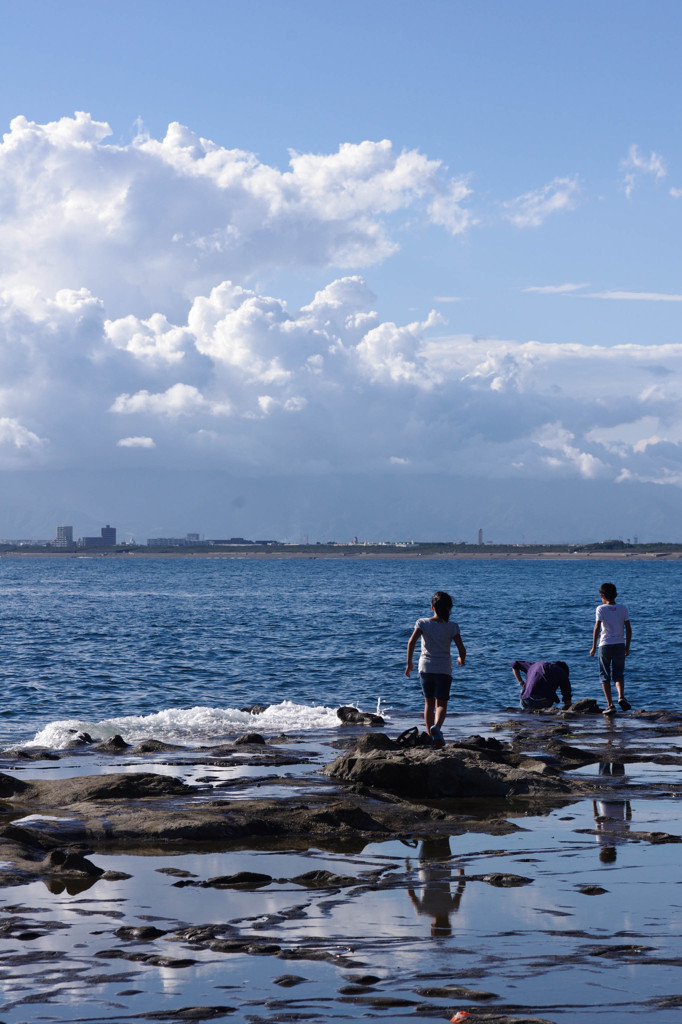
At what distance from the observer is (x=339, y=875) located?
8.87m

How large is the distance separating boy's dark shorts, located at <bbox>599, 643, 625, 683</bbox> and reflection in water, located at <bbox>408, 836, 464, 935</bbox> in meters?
11.5

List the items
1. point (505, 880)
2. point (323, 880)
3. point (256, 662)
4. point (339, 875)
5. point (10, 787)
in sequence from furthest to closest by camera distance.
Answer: point (256, 662) → point (10, 787) → point (339, 875) → point (323, 880) → point (505, 880)

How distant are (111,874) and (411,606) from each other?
6566 centimetres

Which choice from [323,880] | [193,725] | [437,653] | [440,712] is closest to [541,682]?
[193,725]

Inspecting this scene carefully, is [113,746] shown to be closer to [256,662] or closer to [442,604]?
[442,604]

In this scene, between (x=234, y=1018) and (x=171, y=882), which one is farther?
(x=171, y=882)

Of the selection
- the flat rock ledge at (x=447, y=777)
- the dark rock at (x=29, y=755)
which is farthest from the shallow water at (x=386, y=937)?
the dark rock at (x=29, y=755)

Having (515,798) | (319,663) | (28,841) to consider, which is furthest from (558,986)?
(319,663)

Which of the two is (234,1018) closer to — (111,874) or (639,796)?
(111,874)

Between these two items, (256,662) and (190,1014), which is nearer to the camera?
(190,1014)

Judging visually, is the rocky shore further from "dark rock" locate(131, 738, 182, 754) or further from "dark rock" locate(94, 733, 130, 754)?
"dark rock" locate(94, 733, 130, 754)

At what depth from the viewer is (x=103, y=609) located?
232 feet

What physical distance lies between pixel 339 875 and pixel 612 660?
44.1 ft

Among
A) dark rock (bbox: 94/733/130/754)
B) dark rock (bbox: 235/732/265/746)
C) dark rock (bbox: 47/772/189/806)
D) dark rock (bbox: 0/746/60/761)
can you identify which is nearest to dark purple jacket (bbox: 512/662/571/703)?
dark rock (bbox: 235/732/265/746)
